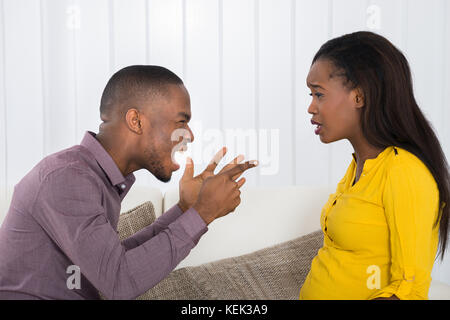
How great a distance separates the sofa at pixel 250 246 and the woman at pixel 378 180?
359mm

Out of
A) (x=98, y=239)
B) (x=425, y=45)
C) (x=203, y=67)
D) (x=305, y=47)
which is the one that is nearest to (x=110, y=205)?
(x=98, y=239)

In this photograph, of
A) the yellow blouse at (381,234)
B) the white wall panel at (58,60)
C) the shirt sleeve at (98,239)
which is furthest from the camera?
the white wall panel at (58,60)

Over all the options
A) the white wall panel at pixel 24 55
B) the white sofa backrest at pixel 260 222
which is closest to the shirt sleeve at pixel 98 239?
the white sofa backrest at pixel 260 222

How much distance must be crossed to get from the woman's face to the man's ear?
46 cm

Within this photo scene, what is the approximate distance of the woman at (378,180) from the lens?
1078 mm

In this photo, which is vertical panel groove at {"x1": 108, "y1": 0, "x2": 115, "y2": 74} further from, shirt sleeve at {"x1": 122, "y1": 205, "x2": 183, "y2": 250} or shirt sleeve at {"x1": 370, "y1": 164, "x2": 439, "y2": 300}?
shirt sleeve at {"x1": 370, "y1": 164, "x2": 439, "y2": 300}

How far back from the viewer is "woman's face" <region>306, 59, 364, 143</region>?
1.24 metres

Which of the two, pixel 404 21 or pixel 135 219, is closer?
pixel 135 219

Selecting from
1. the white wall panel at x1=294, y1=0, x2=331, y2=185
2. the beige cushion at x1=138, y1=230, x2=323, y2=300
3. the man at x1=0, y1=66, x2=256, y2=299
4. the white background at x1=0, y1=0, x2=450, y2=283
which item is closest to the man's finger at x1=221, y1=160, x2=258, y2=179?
the man at x1=0, y1=66, x2=256, y2=299

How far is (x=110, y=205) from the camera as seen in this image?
Result: 46.9 inches

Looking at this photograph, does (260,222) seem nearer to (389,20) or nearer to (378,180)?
(378,180)

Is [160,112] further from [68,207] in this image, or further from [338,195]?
[338,195]

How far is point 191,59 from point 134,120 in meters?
1.14

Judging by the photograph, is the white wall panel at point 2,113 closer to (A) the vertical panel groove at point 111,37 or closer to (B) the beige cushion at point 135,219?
(A) the vertical panel groove at point 111,37
